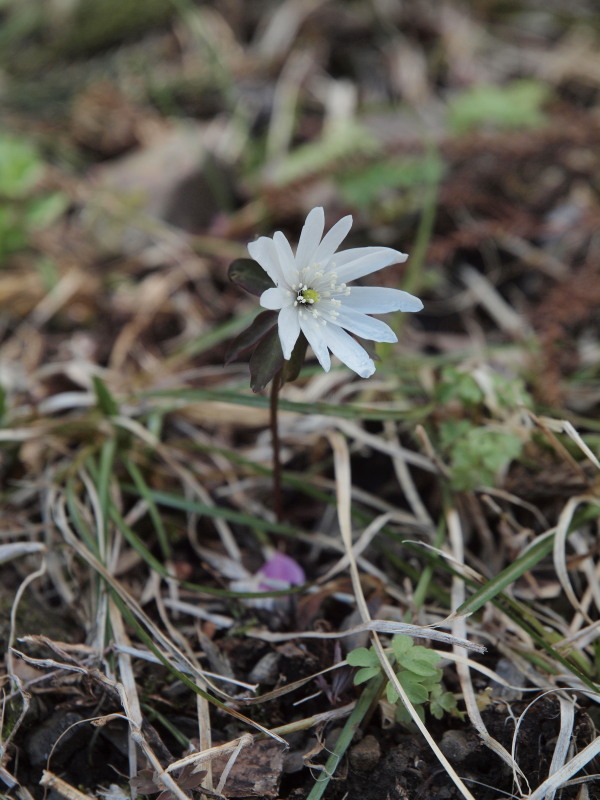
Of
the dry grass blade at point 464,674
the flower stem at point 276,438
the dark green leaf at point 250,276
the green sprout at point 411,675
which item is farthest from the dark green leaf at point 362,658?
the dark green leaf at point 250,276

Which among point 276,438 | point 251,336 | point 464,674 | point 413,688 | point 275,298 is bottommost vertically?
point 464,674

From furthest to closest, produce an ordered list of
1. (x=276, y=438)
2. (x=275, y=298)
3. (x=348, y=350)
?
(x=276, y=438) < (x=348, y=350) < (x=275, y=298)

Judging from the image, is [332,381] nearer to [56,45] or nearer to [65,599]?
[65,599]

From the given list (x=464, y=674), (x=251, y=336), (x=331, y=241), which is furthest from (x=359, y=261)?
(x=464, y=674)

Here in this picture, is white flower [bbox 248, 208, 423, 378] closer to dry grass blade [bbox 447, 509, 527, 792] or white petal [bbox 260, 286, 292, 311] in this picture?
white petal [bbox 260, 286, 292, 311]

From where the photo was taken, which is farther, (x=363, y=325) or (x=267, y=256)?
(x=363, y=325)

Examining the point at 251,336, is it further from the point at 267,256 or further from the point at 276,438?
A: the point at 276,438

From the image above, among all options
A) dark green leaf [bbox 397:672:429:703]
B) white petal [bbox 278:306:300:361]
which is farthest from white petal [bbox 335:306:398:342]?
dark green leaf [bbox 397:672:429:703]

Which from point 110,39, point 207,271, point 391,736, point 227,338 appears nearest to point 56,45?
point 110,39
